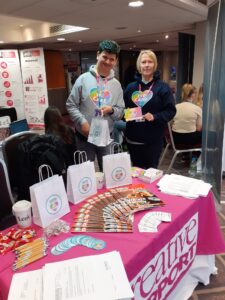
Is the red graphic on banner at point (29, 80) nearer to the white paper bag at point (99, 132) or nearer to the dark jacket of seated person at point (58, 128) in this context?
the dark jacket of seated person at point (58, 128)

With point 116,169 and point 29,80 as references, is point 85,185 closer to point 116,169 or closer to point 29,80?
point 116,169

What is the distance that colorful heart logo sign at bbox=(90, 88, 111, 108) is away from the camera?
1.89 m

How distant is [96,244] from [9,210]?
2.38 feet

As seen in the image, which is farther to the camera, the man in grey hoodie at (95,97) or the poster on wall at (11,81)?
the poster on wall at (11,81)

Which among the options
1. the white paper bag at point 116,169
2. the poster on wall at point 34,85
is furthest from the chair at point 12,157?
the poster on wall at point 34,85

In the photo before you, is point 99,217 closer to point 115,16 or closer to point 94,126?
point 94,126

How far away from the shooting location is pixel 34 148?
62.8 inches

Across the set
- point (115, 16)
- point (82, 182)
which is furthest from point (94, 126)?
point (115, 16)

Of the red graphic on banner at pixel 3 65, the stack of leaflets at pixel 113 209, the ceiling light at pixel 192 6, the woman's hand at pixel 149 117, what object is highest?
the ceiling light at pixel 192 6

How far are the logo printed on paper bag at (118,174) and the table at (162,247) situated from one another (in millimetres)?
133

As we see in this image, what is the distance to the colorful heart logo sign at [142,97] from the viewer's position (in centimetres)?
200

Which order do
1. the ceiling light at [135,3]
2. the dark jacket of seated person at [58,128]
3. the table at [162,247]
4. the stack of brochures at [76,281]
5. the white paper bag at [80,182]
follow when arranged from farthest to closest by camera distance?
1. the ceiling light at [135,3]
2. the dark jacket of seated person at [58,128]
3. the white paper bag at [80,182]
4. the table at [162,247]
5. the stack of brochures at [76,281]

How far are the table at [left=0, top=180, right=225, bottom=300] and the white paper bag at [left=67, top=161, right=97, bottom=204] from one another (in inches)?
2.5

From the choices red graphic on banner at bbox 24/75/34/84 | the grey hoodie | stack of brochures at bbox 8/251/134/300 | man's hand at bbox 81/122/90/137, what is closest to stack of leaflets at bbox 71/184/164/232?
stack of brochures at bbox 8/251/134/300
